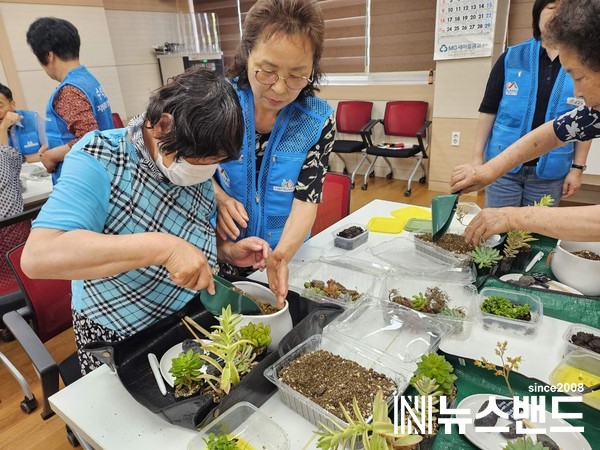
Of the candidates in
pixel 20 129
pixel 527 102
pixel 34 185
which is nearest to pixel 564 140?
pixel 527 102

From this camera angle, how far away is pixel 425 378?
881 mm

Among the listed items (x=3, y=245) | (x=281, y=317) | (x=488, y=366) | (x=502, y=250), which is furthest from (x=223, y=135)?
(x=3, y=245)

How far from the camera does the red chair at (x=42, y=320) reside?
1341 mm

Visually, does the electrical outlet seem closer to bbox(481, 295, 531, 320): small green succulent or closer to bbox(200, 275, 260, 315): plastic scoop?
bbox(481, 295, 531, 320): small green succulent

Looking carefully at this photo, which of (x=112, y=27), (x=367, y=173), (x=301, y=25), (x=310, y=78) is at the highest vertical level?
(x=112, y=27)

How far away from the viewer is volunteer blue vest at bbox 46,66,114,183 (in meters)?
2.47

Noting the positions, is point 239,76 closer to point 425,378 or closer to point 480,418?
point 425,378

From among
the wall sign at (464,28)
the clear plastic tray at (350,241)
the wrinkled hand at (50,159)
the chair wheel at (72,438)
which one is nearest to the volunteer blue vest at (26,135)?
the wrinkled hand at (50,159)

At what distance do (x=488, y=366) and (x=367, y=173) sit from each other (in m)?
4.32

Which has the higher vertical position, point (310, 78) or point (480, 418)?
point (310, 78)

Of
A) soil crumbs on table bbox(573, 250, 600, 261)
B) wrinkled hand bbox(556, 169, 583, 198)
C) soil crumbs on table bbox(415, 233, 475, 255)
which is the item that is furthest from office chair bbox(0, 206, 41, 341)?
Result: wrinkled hand bbox(556, 169, 583, 198)

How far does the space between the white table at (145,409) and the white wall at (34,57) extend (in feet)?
14.3

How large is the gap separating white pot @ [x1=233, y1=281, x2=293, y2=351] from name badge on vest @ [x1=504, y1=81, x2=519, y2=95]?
1.72 m

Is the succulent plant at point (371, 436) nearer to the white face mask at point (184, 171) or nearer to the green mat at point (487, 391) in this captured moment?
the green mat at point (487, 391)
